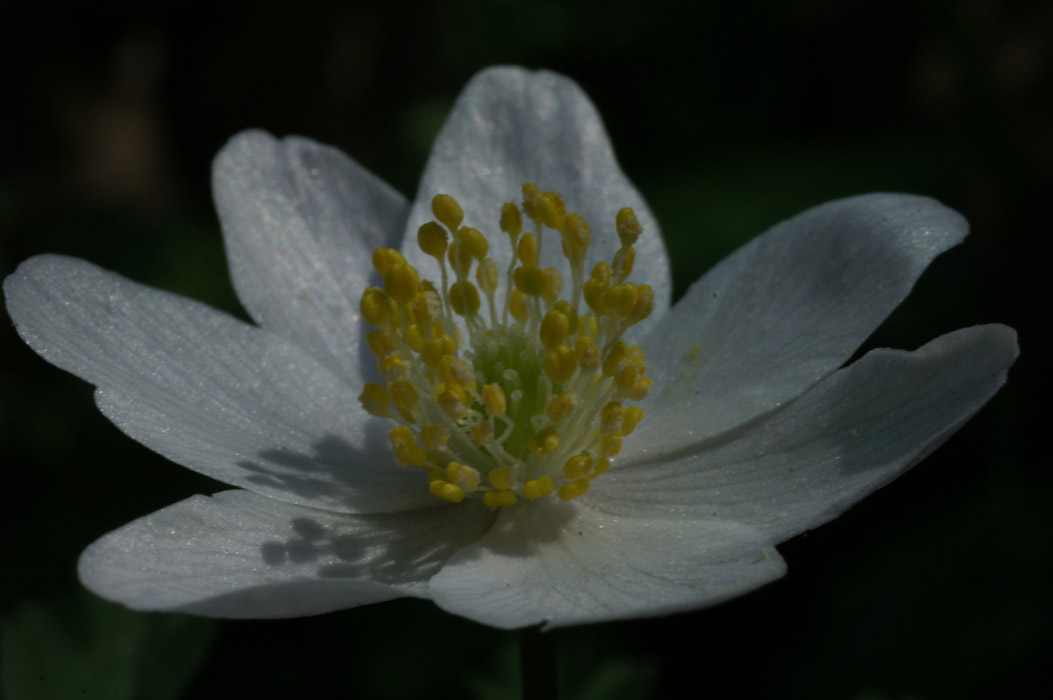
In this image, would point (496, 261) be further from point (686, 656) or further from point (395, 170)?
point (395, 170)

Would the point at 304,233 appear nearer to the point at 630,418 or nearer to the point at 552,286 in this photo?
the point at 552,286

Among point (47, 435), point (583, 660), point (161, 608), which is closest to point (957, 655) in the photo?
point (583, 660)

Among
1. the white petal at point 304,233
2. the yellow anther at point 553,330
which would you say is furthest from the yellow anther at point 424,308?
the white petal at point 304,233

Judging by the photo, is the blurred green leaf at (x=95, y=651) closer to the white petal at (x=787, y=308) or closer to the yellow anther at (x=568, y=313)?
the yellow anther at (x=568, y=313)

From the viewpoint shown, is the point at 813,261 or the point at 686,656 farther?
the point at 686,656

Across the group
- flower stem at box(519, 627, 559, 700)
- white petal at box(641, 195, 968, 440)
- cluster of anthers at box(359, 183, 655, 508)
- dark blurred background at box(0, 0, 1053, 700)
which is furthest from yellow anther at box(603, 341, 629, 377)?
dark blurred background at box(0, 0, 1053, 700)

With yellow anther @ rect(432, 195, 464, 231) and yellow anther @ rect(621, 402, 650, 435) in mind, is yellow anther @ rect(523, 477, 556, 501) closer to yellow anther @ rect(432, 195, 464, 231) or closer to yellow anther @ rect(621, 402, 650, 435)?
yellow anther @ rect(621, 402, 650, 435)
